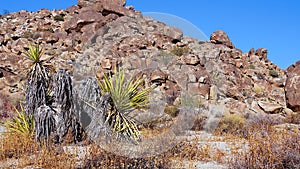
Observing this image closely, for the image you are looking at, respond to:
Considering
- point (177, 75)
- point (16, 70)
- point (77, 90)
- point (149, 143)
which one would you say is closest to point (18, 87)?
point (16, 70)

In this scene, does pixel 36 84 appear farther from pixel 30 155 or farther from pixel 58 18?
pixel 58 18

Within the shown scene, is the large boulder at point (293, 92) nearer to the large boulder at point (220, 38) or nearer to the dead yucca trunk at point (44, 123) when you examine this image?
the large boulder at point (220, 38)

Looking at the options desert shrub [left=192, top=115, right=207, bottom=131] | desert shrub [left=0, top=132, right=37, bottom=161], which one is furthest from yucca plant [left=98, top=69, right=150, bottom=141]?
desert shrub [left=192, top=115, right=207, bottom=131]

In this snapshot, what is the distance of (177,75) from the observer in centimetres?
799

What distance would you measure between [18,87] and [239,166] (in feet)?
46.3

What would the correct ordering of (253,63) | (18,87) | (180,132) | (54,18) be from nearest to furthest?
(180,132)
(18,87)
(253,63)
(54,18)

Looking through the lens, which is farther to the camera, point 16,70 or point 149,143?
point 16,70

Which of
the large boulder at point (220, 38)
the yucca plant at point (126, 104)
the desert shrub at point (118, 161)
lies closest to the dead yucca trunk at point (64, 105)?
the yucca plant at point (126, 104)

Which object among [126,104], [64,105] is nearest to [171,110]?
[126,104]

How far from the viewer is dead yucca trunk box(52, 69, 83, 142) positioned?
732 cm

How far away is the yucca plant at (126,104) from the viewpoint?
6.53m

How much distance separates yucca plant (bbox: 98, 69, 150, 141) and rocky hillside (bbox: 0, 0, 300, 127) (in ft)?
1.09

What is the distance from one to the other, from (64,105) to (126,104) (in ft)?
5.30

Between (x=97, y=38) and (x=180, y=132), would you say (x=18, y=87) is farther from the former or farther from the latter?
(x=180, y=132)
